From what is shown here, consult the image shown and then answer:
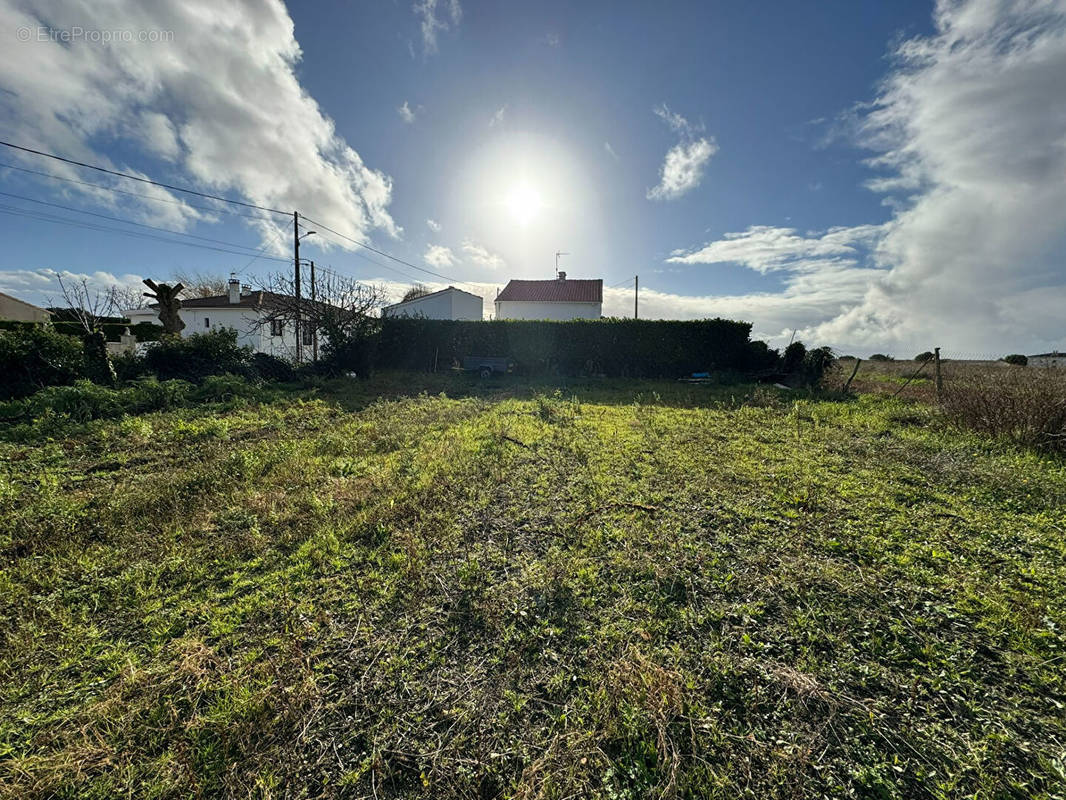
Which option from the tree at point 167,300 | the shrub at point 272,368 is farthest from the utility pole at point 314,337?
the tree at point 167,300

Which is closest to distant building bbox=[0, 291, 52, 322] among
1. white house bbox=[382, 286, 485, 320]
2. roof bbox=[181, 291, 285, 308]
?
roof bbox=[181, 291, 285, 308]

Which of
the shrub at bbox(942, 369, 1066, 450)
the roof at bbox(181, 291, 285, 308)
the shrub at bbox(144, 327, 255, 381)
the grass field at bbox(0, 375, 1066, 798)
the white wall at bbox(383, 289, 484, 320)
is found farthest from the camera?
the roof at bbox(181, 291, 285, 308)

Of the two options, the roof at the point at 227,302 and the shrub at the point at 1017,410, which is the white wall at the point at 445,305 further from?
the shrub at the point at 1017,410

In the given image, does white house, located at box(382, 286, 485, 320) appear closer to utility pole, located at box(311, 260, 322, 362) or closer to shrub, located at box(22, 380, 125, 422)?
utility pole, located at box(311, 260, 322, 362)

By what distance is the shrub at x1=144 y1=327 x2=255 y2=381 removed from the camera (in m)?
11.1

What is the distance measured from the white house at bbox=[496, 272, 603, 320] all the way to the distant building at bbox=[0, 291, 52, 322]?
34644mm

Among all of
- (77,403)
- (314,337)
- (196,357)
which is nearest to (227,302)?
(314,337)

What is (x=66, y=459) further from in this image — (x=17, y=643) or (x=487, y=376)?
(x=487, y=376)

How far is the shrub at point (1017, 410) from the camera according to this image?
580cm

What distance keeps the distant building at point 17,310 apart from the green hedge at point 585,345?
3315 centimetres

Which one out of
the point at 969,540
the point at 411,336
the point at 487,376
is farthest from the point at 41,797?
the point at 411,336

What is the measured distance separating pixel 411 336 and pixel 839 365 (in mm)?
16621

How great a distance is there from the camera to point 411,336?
17.1 metres

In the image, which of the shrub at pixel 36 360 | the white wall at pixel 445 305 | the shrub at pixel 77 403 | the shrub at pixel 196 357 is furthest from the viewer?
the white wall at pixel 445 305
